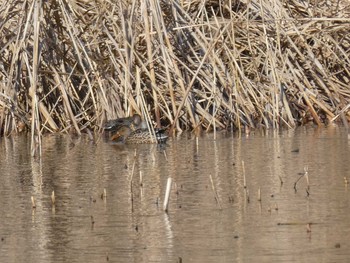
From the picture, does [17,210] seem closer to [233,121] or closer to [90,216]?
[90,216]

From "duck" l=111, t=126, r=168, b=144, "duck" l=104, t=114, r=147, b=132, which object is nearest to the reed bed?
"duck" l=104, t=114, r=147, b=132

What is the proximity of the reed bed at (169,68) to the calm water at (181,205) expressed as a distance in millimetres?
1455

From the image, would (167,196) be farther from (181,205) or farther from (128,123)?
(128,123)

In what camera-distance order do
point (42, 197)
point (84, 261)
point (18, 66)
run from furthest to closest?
point (18, 66) < point (42, 197) < point (84, 261)

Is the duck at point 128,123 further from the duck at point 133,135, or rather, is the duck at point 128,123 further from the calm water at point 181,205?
the calm water at point 181,205

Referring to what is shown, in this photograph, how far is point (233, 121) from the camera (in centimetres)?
1387

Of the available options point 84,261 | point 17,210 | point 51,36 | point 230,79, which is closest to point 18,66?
point 51,36

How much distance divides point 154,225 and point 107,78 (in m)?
6.51

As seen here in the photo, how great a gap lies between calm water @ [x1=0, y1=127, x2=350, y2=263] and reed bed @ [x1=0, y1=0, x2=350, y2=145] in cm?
146

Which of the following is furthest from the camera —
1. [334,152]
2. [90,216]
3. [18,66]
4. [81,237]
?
[18,66]

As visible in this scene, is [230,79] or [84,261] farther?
[230,79]

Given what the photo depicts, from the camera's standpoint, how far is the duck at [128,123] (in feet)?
42.4

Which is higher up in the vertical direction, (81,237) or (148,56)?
(148,56)

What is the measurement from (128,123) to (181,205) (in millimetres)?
5039
